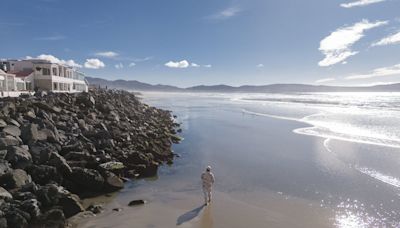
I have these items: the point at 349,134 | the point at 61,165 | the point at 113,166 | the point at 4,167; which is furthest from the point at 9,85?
the point at 349,134

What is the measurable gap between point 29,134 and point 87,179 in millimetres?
4426

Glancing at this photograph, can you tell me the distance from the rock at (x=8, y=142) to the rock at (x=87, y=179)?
297cm

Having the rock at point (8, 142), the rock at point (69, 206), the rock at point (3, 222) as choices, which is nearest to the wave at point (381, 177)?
the rock at point (69, 206)

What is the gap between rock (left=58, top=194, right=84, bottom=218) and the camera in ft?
36.7

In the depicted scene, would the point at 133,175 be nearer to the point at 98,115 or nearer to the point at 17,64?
the point at 98,115

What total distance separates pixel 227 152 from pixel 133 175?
285 inches

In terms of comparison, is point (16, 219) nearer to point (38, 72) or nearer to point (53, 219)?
point (53, 219)

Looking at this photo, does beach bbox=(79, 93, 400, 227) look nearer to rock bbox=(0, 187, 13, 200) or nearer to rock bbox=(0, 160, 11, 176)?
rock bbox=(0, 187, 13, 200)

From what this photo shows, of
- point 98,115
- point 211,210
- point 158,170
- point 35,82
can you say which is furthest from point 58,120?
point 35,82

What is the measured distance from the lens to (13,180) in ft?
39.0

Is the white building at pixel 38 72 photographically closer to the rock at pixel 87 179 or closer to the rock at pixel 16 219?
the rock at pixel 87 179

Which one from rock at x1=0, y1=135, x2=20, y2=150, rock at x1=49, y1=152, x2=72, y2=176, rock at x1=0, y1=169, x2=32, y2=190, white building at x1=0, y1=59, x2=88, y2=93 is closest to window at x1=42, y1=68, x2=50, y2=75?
white building at x1=0, y1=59, x2=88, y2=93

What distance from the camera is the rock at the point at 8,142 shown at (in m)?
14.1

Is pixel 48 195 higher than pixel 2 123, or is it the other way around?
pixel 2 123
